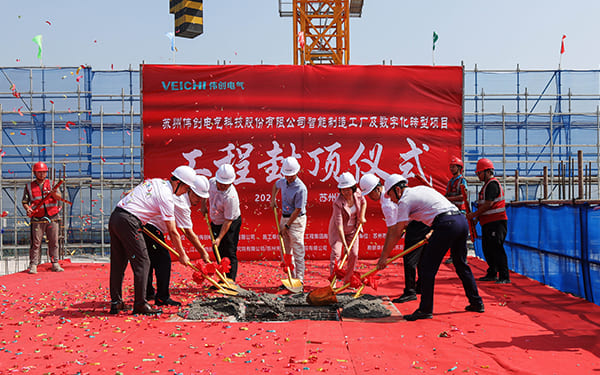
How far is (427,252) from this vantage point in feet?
17.1

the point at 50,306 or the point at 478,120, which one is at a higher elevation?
the point at 478,120

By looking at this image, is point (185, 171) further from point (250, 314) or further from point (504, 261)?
point (504, 261)

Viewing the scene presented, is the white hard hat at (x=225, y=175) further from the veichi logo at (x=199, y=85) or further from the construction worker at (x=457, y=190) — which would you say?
the construction worker at (x=457, y=190)

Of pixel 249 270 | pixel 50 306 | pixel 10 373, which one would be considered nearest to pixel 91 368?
pixel 10 373

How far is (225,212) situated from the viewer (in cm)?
673

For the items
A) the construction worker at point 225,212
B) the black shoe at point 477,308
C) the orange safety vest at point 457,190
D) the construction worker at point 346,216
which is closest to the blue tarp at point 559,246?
the orange safety vest at point 457,190

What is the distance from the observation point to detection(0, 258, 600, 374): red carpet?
3.67m

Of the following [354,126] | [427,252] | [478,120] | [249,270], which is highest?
[478,120]

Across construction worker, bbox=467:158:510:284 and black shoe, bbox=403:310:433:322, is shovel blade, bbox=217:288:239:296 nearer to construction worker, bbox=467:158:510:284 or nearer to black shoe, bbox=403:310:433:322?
black shoe, bbox=403:310:433:322

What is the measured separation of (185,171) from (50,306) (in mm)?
2219

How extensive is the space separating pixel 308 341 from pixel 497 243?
385 centimetres

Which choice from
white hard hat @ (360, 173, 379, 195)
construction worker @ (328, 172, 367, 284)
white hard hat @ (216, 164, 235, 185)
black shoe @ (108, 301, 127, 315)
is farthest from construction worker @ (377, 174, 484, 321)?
black shoe @ (108, 301, 127, 315)

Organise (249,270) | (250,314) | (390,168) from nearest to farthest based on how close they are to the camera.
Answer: (250,314) < (249,270) < (390,168)

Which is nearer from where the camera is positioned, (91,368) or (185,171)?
(91,368)
